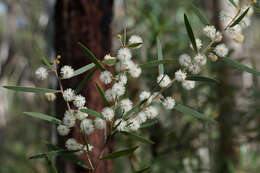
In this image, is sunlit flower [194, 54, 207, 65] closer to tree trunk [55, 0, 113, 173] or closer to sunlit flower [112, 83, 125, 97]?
sunlit flower [112, 83, 125, 97]

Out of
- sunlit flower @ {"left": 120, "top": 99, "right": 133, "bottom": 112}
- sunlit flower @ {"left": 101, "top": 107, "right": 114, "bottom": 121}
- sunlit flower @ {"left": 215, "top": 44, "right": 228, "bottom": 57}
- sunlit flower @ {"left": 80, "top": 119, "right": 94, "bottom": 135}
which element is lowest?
sunlit flower @ {"left": 80, "top": 119, "right": 94, "bottom": 135}

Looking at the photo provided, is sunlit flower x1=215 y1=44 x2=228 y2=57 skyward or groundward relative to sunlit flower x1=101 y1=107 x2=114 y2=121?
skyward

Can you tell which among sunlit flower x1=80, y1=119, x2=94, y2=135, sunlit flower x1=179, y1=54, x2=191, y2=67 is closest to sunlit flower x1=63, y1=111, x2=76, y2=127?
sunlit flower x1=80, y1=119, x2=94, y2=135

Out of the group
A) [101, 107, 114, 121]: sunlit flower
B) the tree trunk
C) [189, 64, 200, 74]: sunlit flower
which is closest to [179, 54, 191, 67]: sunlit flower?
[189, 64, 200, 74]: sunlit flower

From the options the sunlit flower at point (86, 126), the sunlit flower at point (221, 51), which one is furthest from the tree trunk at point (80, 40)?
the sunlit flower at point (221, 51)

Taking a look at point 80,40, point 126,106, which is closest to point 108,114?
point 126,106

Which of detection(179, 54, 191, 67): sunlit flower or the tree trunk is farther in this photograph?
the tree trunk

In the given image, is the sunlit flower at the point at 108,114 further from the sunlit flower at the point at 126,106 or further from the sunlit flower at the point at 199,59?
the sunlit flower at the point at 199,59

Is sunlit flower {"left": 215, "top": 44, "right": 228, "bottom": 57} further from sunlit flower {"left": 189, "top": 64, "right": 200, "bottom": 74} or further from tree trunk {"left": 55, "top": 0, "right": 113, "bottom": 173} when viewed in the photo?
tree trunk {"left": 55, "top": 0, "right": 113, "bottom": 173}

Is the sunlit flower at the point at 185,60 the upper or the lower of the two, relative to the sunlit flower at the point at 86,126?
upper

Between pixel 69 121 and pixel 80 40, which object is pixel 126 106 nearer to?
pixel 69 121
